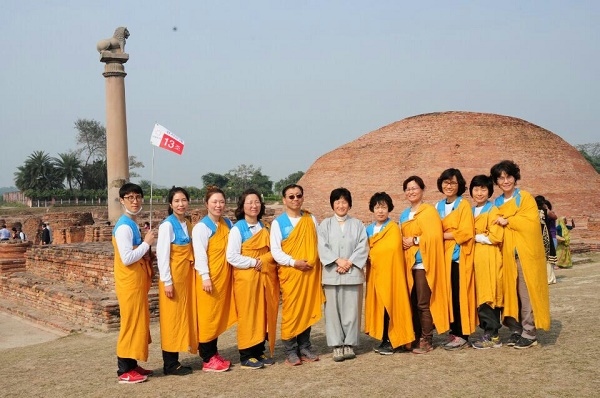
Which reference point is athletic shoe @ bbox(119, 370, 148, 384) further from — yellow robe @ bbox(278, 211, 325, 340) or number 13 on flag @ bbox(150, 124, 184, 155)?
number 13 on flag @ bbox(150, 124, 184, 155)

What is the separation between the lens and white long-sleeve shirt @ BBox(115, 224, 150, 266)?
3.50m

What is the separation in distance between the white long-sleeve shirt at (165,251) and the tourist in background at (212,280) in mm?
171

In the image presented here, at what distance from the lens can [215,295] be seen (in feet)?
12.2

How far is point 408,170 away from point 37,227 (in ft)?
59.7

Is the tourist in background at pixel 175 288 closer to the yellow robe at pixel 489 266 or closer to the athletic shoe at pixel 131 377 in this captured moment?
the athletic shoe at pixel 131 377

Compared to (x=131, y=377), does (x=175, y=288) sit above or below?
above

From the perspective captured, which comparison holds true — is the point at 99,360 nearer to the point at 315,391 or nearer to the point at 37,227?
the point at 315,391

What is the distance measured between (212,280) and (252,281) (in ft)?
0.93

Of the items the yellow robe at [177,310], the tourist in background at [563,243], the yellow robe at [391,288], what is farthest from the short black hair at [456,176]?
the tourist in background at [563,243]

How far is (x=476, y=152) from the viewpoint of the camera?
27438 millimetres

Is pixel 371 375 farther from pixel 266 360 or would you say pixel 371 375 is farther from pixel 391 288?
pixel 266 360

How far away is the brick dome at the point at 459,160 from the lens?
86.4 feet

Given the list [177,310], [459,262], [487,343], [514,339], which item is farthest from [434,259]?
[177,310]

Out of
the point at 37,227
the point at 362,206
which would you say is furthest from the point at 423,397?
the point at 362,206
